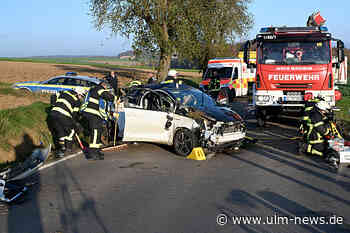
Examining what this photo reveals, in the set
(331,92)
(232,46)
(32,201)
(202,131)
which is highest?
Answer: (232,46)

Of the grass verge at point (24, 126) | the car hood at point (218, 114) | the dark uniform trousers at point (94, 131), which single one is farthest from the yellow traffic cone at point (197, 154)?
the grass verge at point (24, 126)

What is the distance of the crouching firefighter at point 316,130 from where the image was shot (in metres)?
9.77

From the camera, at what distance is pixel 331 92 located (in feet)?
44.8

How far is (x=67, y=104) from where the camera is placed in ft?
33.9

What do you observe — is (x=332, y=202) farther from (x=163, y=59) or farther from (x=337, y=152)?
(x=163, y=59)

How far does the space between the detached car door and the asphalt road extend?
2.20 ft

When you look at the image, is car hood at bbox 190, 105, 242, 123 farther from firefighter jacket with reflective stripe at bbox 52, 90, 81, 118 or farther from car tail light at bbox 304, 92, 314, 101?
car tail light at bbox 304, 92, 314, 101

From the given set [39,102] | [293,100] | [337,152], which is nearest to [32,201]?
[337,152]

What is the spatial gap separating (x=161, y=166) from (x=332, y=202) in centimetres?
385

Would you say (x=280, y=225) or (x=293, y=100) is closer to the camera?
(x=280, y=225)

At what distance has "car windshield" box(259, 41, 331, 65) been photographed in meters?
13.6

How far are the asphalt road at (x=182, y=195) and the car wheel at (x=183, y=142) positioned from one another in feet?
0.75

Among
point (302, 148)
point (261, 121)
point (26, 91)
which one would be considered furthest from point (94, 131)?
point (26, 91)

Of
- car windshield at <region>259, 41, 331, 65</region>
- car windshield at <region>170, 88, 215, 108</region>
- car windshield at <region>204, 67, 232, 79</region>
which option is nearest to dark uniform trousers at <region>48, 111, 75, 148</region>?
car windshield at <region>170, 88, 215, 108</region>
